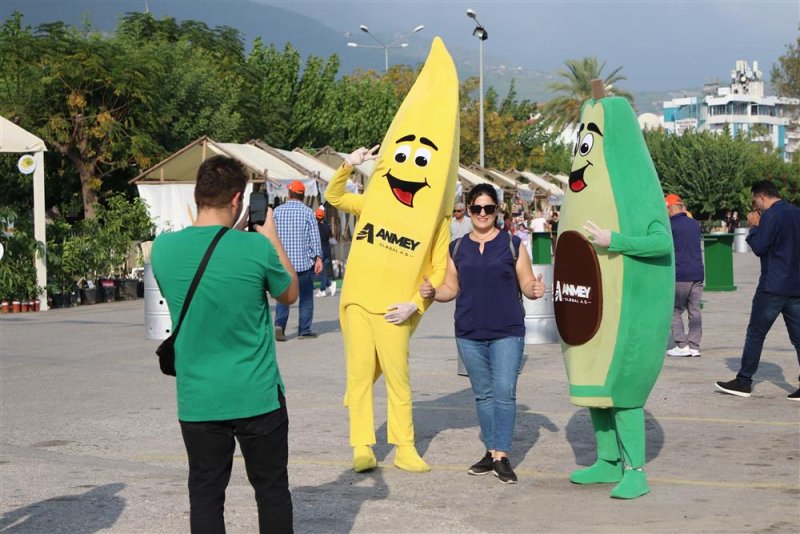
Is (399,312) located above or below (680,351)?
above

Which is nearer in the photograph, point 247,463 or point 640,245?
point 247,463

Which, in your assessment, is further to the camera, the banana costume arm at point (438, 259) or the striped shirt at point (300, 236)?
the striped shirt at point (300, 236)

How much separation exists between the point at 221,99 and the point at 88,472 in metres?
30.5

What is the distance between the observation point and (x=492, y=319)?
7.38m

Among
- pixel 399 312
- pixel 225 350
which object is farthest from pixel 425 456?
pixel 225 350

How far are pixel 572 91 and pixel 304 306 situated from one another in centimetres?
6950

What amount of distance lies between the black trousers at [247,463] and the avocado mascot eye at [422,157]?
3.44 m

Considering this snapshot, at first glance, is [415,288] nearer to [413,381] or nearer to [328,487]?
[328,487]

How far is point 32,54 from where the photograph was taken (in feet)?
100

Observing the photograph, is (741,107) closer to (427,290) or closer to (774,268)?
(774,268)

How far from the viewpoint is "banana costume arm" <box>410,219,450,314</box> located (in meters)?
7.82

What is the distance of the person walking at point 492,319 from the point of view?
7.38m

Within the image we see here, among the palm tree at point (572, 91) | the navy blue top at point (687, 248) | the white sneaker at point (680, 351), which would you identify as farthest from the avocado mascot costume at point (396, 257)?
the palm tree at point (572, 91)

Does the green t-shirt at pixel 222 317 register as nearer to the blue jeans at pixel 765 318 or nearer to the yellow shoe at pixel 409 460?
the yellow shoe at pixel 409 460
